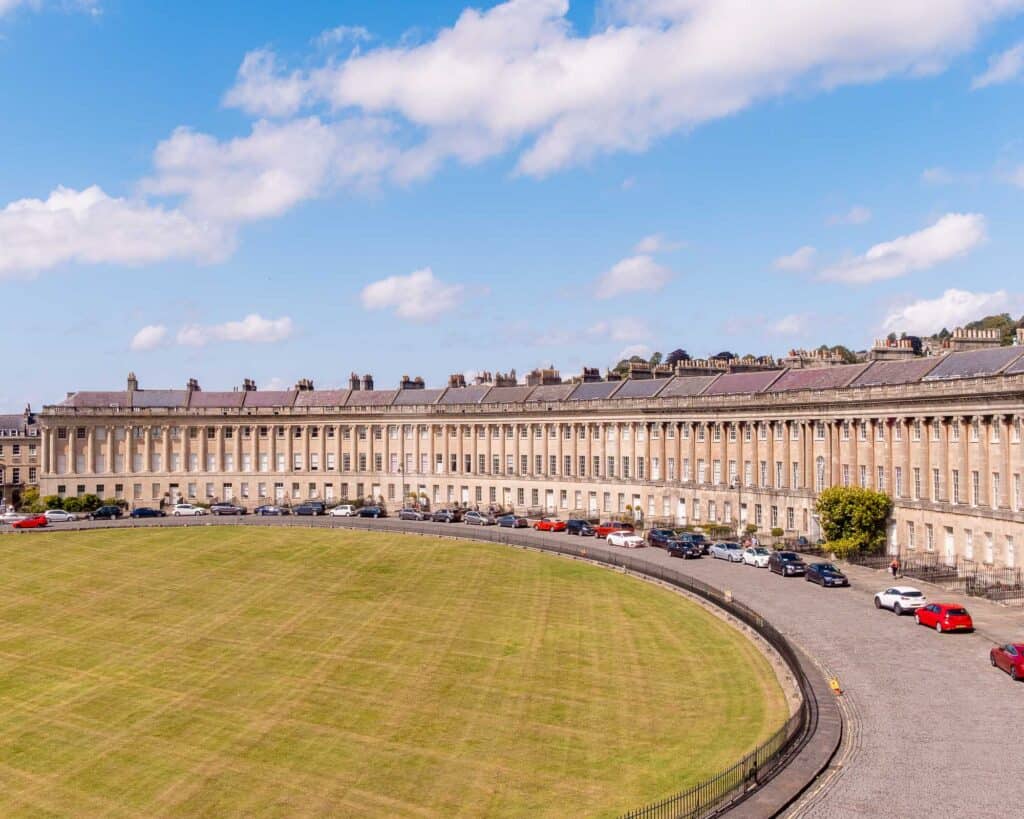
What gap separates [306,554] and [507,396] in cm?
4086

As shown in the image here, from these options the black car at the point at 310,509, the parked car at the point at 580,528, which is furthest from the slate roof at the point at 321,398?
the parked car at the point at 580,528

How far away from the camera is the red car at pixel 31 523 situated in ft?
267

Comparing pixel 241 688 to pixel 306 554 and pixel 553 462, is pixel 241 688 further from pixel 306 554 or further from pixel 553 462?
pixel 553 462

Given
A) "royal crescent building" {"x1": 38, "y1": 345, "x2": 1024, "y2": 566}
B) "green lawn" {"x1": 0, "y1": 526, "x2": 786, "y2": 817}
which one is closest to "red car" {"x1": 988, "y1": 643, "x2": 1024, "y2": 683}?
"green lawn" {"x1": 0, "y1": 526, "x2": 786, "y2": 817}

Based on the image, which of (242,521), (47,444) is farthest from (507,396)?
(47,444)

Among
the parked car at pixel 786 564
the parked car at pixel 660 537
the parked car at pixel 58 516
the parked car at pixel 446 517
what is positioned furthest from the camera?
the parked car at pixel 446 517

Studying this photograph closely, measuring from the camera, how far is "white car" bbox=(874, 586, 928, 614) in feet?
143

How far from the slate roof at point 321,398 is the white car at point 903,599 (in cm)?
7515

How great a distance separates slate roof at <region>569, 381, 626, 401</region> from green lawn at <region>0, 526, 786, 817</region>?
34983 mm

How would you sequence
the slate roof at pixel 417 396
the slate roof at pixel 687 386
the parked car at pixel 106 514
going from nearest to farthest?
the slate roof at pixel 687 386 < the parked car at pixel 106 514 < the slate roof at pixel 417 396

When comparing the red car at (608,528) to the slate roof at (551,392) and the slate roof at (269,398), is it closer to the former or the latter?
the slate roof at (551,392)

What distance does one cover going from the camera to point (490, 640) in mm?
43750

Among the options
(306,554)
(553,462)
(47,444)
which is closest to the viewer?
(306,554)

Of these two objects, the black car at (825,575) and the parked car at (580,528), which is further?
the parked car at (580,528)
